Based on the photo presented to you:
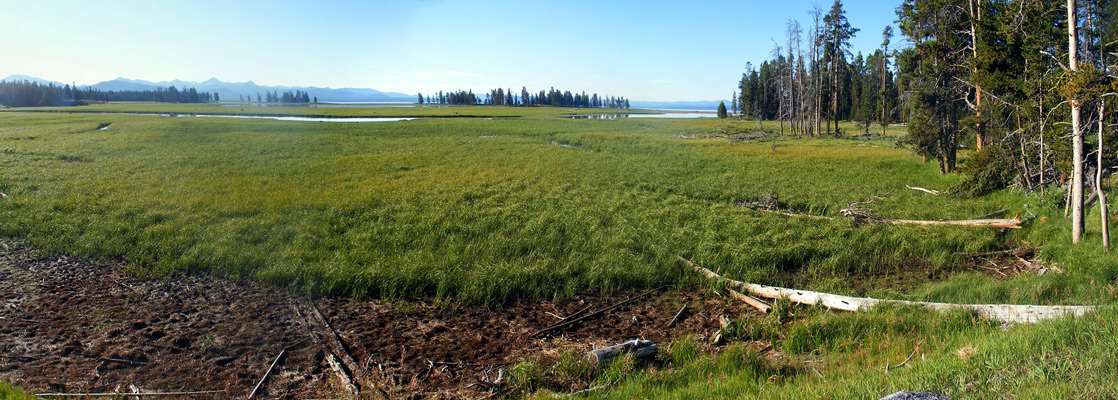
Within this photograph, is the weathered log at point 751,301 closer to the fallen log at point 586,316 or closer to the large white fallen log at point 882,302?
the large white fallen log at point 882,302

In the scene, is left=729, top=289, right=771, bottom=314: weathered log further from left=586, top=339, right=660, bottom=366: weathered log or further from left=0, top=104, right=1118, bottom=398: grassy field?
left=586, top=339, right=660, bottom=366: weathered log

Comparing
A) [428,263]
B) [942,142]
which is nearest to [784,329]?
[428,263]

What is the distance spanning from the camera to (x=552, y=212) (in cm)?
1566

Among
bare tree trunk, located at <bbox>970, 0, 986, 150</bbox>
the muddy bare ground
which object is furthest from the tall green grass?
bare tree trunk, located at <bbox>970, 0, 986, 150</bbox>

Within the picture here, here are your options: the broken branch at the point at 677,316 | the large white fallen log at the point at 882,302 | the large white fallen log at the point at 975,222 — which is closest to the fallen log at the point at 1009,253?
the large white fallen log at the point at 975,222

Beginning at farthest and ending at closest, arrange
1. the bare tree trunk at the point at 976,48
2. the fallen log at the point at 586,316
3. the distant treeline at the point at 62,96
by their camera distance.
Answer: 1. the distant treeline at the point at 62,96
2. the bare tree trunk at the point at 976,48
3. the fallen log at the point at 586,316

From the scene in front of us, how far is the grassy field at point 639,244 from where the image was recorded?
578 cm

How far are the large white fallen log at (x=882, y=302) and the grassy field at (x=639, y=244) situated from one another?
14.7 inches

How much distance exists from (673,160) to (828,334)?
78.4ft

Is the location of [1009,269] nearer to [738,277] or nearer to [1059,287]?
[1059,287]

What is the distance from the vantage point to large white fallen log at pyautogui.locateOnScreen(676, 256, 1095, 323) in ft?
23.3

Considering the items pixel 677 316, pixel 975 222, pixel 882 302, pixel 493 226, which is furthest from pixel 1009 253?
pixel 493 226

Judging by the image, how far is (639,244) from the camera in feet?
40.8

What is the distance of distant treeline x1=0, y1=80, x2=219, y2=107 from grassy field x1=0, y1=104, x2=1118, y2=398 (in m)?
129
